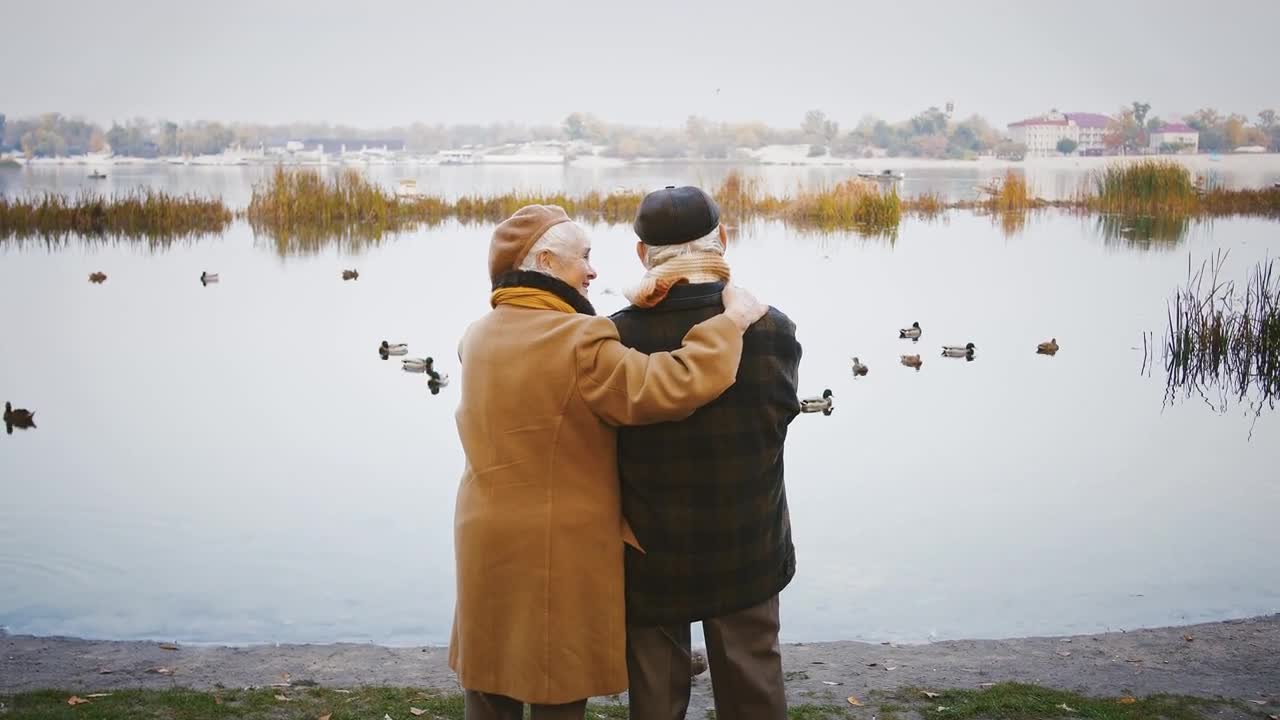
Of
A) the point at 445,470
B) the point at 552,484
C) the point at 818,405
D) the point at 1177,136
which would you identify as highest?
the point at 1177,136

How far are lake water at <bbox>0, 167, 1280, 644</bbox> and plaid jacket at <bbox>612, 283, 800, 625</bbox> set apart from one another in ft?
6.98

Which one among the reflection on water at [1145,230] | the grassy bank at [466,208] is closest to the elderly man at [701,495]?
the grassy bank at [466,208]

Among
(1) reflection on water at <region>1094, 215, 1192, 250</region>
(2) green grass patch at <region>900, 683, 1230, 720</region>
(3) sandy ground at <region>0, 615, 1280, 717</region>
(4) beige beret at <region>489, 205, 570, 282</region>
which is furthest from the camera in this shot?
(1) reflection on water at <region>1094, 215, 1192, 250</region>

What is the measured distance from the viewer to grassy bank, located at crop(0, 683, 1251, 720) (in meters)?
3.49

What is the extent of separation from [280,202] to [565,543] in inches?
780

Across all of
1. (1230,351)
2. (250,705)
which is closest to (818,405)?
(1230,351)

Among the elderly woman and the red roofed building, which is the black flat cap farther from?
the red roofed building

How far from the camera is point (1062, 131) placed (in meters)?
59.2

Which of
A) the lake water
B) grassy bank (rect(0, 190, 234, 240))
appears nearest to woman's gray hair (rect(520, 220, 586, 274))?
the lake water

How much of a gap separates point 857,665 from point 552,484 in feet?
5.84

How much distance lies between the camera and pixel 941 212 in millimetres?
25188

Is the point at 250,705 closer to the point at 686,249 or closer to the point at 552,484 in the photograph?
A: the point at 552,484

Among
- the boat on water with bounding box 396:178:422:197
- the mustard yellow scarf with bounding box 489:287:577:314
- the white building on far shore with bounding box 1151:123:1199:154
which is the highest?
the white building on far shore with bounding box 1151:123:1199:154

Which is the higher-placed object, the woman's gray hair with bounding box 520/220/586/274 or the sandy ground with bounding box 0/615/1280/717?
the woman's gray hair with bounding box 520/220/586/274
